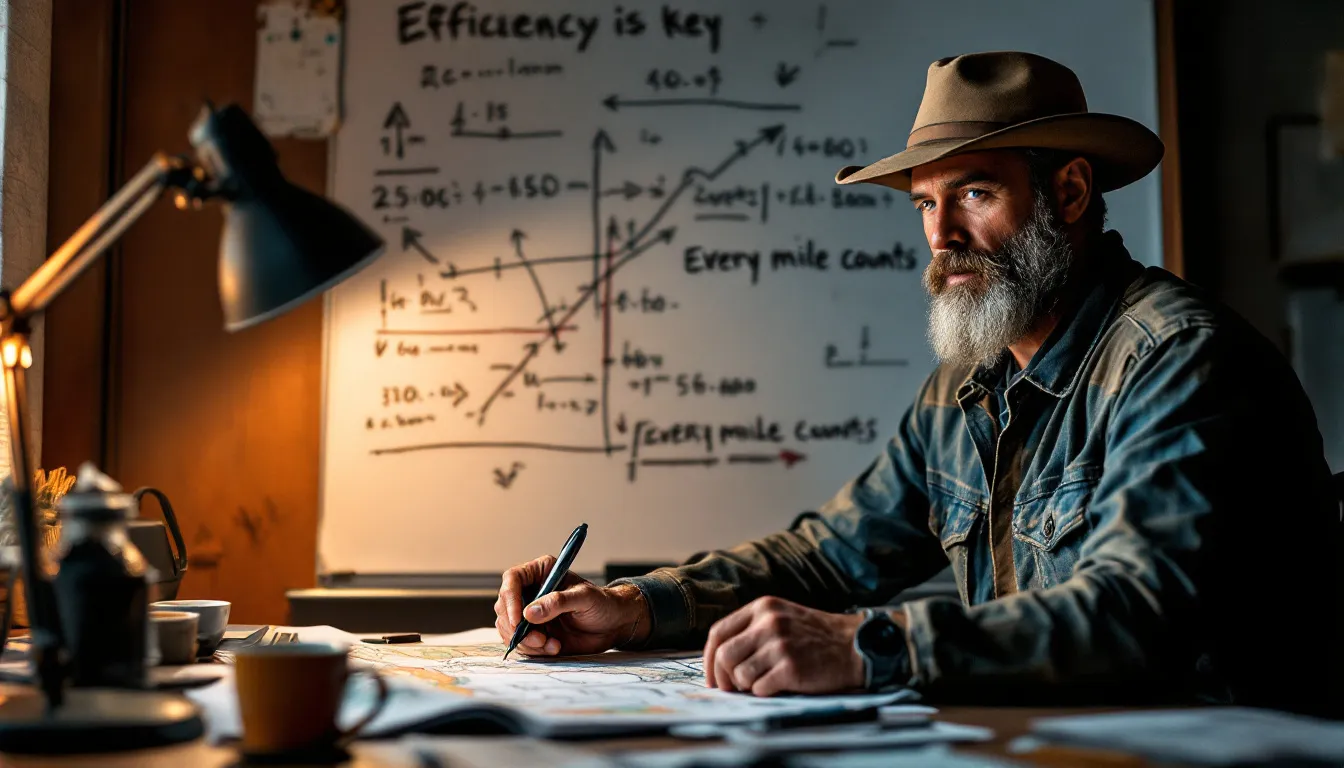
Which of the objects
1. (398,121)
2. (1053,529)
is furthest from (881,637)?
(398,121)

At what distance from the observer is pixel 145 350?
93.2 inches

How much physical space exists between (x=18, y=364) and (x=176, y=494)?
1594mm

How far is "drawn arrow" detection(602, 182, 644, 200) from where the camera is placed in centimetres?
236

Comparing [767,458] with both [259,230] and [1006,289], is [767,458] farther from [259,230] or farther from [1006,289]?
[259,230]

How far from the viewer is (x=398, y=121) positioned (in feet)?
7.75

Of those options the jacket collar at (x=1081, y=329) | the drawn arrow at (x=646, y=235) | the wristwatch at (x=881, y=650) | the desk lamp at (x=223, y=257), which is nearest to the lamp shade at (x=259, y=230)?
the desk lamp at (x=223, y=257)

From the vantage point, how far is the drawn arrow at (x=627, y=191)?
236 centimetres

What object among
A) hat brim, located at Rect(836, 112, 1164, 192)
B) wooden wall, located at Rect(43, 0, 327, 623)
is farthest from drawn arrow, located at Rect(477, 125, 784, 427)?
hat brim, located at Rect(836, 112, 1164, 192)

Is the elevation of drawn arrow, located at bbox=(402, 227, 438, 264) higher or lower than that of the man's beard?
higher

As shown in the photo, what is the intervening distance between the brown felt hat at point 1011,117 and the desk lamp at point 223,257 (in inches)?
35.9

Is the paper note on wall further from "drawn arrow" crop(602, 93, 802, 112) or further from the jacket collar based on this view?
the jacket collar

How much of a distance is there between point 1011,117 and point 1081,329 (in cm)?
32

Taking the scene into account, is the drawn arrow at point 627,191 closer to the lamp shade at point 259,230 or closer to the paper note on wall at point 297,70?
the paper note on wall at point 297,70

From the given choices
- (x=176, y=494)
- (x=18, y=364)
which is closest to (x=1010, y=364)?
(x=18, y=364)
